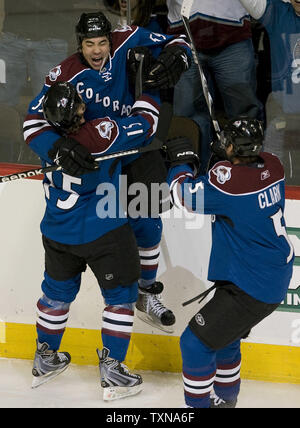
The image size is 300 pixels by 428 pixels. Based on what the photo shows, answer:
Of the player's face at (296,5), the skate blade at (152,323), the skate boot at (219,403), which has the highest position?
the player's face at (296,5)

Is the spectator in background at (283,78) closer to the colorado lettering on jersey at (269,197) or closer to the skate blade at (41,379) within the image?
the colorado lettering on jersey at (269,197)

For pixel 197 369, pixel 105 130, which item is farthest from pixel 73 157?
pixel 197 369

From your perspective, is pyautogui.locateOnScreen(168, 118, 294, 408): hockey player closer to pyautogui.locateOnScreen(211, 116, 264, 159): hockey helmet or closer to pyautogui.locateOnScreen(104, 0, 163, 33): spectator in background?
pyautogui.locateOnScreen(211, 116, 264, 159): hockey helmet

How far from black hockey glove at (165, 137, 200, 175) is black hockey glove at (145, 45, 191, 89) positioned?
10.3 inches

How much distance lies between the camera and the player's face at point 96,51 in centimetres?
296

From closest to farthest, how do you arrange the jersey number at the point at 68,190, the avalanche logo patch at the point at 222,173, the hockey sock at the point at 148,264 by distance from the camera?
the avalanche logo patch at the point at 222,173 < the jersey number at the point at 68,190 < the hockey sock at the point at 148,264

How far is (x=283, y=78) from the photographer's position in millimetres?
3436

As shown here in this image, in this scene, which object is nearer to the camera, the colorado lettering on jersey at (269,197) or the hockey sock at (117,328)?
the colorado lettering on jersey at (269,197)

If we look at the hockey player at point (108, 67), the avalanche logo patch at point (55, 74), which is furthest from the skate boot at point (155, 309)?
the avalanche logo patch at point (55, 74)

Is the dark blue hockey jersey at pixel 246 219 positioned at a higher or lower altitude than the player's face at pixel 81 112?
lower

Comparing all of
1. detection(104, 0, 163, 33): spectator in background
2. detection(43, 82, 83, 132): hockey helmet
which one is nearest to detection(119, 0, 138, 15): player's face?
detection(104, 0, 163, 33): spectator in background

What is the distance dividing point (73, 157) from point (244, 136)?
22.9 inches

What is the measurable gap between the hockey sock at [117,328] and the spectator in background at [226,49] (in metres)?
0.97

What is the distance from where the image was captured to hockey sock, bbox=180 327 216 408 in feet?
9.07
